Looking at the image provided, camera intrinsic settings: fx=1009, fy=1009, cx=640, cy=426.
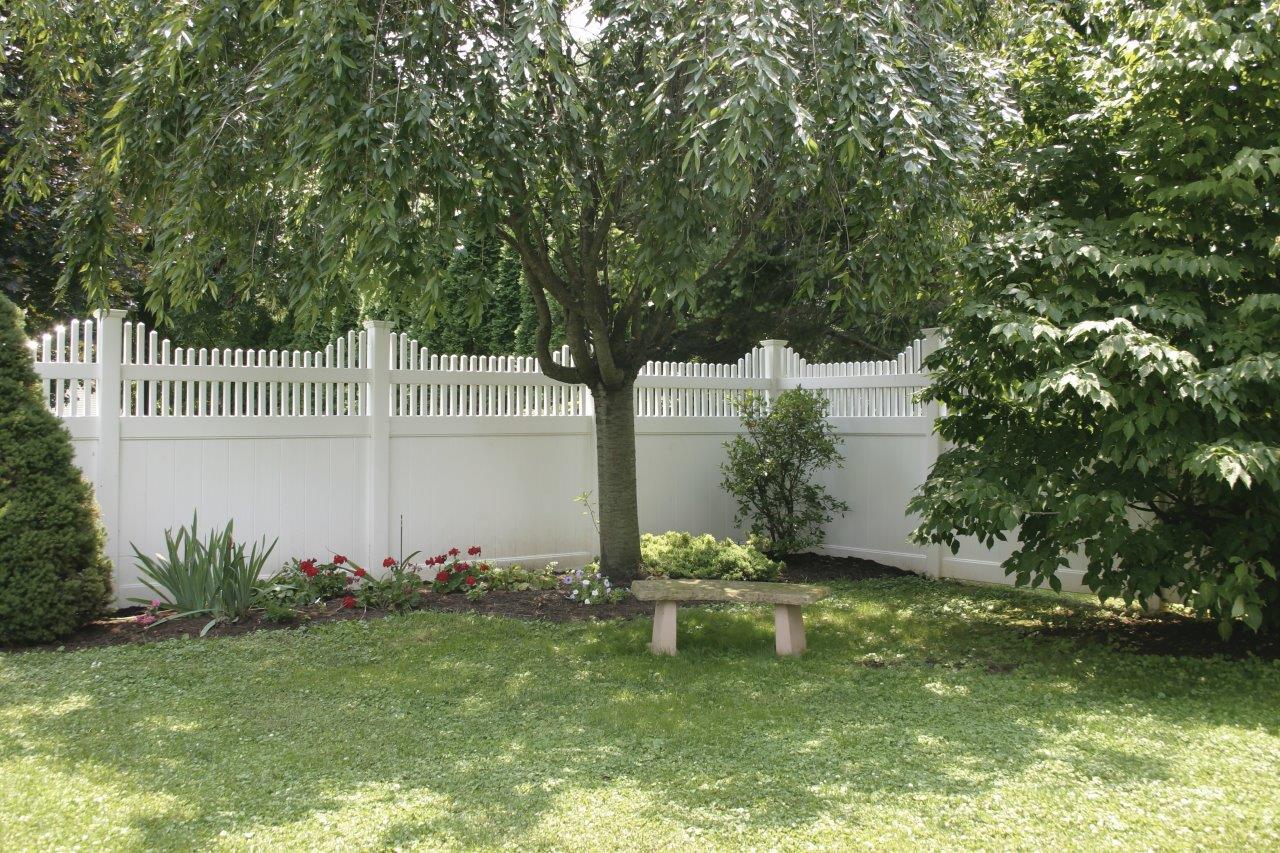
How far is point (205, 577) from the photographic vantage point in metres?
6.98

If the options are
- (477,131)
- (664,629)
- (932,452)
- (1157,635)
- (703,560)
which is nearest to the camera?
(477,131)

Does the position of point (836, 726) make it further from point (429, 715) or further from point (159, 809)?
point (159, 809)

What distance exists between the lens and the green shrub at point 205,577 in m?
6.95

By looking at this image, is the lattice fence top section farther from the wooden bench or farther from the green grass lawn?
the wooden bench

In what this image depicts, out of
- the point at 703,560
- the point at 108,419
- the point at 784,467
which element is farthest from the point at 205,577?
the point at 784,467

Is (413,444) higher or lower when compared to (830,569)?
higher

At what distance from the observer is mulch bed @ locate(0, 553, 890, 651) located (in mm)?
6562

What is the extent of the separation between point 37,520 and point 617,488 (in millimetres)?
4096

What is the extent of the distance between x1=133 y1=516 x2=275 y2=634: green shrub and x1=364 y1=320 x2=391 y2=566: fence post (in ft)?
3.65

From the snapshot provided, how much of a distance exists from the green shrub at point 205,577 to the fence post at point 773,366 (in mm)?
5510

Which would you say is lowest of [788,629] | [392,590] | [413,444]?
[788,629]

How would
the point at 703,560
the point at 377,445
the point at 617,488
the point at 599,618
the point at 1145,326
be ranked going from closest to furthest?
the point at 1145,326 → the point at 599,618 → the point at 377,445 → the point at 617,488 → the point at 703,560

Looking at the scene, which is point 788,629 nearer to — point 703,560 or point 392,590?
point 703,560

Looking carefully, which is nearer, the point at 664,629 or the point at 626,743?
the point at 626,743
